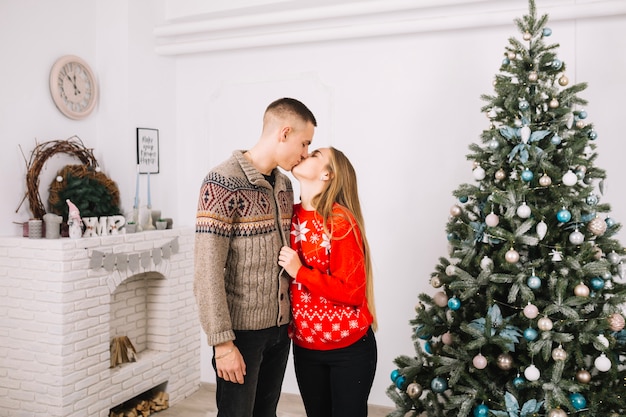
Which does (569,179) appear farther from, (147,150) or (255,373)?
(147,150)

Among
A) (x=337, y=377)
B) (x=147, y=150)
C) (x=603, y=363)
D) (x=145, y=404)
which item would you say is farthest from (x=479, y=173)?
(x=145, y=404)

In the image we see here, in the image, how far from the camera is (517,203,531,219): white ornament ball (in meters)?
2.39

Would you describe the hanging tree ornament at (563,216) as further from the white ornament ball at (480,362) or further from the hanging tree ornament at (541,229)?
the white ornament ball at (480,362)

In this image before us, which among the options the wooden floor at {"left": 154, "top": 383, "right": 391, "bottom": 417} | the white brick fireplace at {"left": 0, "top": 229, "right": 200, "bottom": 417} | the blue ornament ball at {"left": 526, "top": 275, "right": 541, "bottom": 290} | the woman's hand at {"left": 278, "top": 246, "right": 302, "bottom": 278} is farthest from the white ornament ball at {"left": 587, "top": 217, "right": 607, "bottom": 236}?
the white brick fireplace at {"left": 0, "top": 229, "right": 200, "bottom": 417}

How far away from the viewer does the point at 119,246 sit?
3.35m

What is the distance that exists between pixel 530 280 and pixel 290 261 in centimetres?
118

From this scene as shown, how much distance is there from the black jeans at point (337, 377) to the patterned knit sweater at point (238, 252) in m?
0.23

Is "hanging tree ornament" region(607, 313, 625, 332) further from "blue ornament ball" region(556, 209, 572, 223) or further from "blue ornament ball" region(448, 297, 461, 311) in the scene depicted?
"blue ornament ball" region(448, 297, 461, 311)

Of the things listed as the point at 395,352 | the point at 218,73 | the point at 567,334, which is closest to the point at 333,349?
the point at 567,334

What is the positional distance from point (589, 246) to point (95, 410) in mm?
2941

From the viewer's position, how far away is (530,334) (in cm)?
235

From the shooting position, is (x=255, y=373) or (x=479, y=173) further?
(x=479, y=173)

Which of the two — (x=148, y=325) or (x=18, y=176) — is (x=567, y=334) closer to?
(x=148, y=325)

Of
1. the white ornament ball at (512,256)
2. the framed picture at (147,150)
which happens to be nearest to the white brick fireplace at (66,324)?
the framed picture at (147,150)
